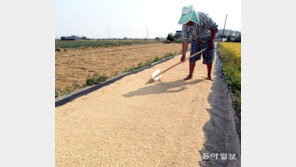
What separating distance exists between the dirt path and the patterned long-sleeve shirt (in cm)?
136

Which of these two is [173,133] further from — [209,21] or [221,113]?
[209,21]


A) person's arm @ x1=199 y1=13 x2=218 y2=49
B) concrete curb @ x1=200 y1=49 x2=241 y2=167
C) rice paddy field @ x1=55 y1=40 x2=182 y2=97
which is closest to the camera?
concrete curb @ x1=200 y1=49 x2=241 y2=167

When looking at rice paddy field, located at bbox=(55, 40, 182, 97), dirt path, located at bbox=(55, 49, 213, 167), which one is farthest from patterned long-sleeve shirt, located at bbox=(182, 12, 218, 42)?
rice paddy field, located at bbox=(55, 40, 182, 97)

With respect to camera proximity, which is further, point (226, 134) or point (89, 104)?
point (89, 104)

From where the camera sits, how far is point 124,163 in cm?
138

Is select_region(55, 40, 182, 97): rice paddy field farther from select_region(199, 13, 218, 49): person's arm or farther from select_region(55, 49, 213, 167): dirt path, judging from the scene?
select_region(199, 13, 218, 49): person's arm

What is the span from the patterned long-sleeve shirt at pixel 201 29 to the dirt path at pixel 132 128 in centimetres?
136

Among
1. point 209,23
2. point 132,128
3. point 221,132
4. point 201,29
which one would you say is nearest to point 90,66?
point 201,29

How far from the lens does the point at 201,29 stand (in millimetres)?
3393

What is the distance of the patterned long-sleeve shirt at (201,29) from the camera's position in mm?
3277

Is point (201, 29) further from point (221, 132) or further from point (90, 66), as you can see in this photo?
point (90, 66)

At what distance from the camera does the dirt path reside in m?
1.45

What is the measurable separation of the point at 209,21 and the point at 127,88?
2.36 meters

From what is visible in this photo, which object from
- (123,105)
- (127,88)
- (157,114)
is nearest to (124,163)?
(157,114)
